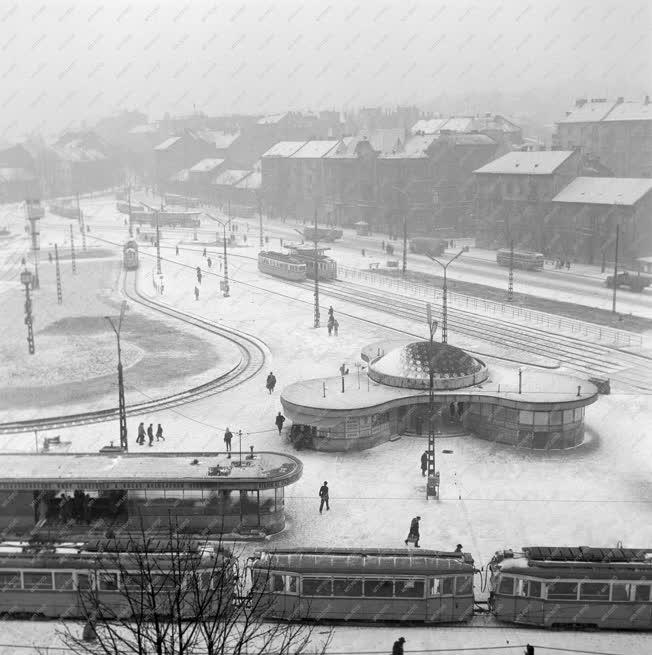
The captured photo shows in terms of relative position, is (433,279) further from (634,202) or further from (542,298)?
(634,202)

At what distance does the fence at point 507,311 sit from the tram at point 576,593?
104ft

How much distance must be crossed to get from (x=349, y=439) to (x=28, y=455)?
12.4 m

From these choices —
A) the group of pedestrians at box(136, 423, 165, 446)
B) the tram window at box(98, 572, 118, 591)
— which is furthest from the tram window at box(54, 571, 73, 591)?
the group of pedestrians at box(136, 423, 165, 446)

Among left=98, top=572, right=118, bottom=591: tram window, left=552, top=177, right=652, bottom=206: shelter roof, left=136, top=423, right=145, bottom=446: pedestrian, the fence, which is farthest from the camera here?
left=552, top=177, right=652, bottom=206: shelter roof

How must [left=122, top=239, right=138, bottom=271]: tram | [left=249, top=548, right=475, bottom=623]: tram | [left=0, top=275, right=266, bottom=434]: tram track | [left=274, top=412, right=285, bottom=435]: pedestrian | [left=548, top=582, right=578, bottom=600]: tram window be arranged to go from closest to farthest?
[left=548, top=582, right=578, bottom=600]: tram window, [left=249, top=548, right=475, bottom=623]: tram, [left=274, top=412, right=285, bottom=435]: pedestrian, [left=0, top=275, right=266, bottom=434]: tram track, [left=122, top=239, right=138, bottom=271]: tram

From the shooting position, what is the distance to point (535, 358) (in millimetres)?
47344

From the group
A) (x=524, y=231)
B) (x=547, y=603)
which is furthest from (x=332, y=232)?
(x=547, y=603)

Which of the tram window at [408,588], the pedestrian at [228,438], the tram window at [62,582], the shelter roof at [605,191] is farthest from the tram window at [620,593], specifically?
the shelter roof at [605,191]

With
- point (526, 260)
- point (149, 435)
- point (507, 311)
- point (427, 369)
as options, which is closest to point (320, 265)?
point (526, 260)

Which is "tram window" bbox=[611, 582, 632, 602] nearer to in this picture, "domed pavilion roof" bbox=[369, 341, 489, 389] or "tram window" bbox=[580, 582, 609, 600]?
"tram window" bbox=[580, 582, 609, 600]

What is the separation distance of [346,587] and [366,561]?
829mm

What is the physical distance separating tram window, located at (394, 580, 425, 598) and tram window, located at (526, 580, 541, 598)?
8.69 feet

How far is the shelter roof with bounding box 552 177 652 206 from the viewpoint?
76.2 metres

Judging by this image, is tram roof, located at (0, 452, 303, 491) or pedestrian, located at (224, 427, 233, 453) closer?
tram roof, located at (0, 452, 303, 491)
